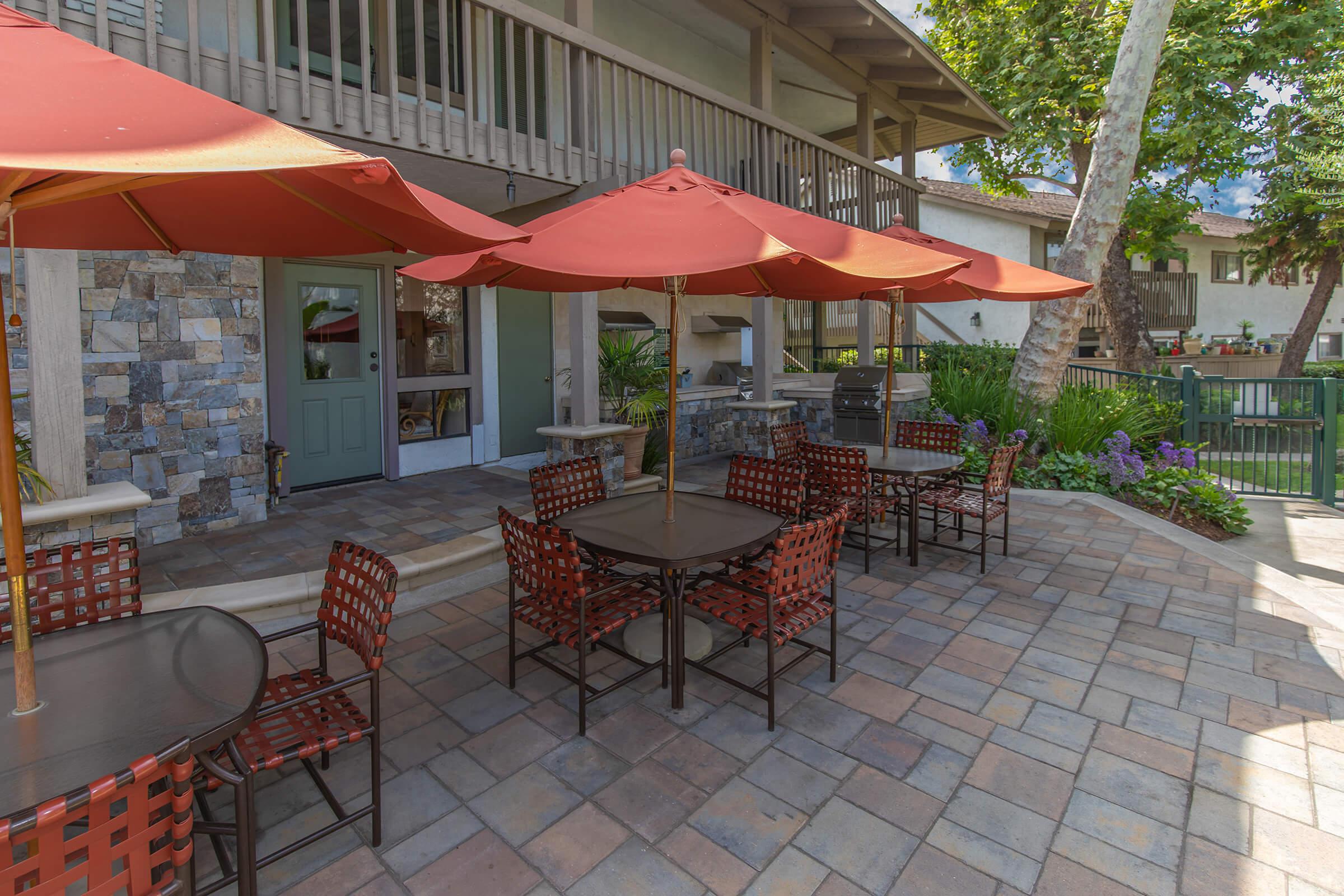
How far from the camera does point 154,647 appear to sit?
1.93 meters

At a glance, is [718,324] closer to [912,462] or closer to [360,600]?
[912,462]

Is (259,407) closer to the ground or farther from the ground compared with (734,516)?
farther from the ground

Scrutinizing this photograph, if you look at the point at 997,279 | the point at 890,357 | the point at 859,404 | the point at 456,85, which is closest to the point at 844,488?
the point at 890,357

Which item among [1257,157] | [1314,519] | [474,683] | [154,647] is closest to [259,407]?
[474,683]

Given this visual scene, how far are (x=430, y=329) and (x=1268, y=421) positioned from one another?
8.69m

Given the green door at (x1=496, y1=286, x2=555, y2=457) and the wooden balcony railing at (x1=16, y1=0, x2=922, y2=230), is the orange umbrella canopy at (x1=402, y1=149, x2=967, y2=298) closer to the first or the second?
the wooden balcony railing at (x1=16, y1=0, x2=922, y2=230)

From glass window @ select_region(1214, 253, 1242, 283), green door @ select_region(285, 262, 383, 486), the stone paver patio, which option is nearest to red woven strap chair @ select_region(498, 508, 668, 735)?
the stone paver patio

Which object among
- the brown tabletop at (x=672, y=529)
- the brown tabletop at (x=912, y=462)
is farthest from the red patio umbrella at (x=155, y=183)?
the brown tabletop at (x=912, y=462)

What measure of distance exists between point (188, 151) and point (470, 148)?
3.42 metres

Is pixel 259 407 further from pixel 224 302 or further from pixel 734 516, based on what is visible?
pixel 734 516

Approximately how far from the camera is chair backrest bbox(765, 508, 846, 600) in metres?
2.62

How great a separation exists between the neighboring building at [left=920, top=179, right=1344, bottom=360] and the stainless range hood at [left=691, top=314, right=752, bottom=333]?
751 centimetres

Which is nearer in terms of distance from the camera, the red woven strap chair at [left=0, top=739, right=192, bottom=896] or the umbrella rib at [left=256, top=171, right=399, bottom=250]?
the red woven strap chair at [left=0, top=739, right=192, bottom=896]

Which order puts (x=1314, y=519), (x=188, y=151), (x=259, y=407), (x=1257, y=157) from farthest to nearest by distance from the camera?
(x=1257, y=157)
(x=1314, y=519)
(x=259, y=407)
(x=188, y=151)
